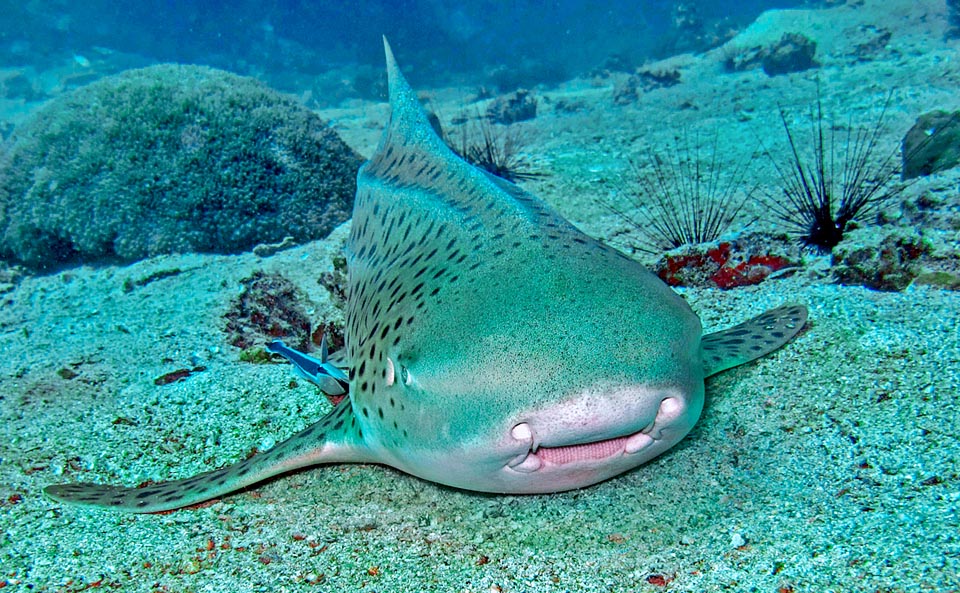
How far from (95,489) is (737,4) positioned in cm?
4165

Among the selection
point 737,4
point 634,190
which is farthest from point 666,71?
point 737,4

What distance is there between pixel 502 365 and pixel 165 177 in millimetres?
7671

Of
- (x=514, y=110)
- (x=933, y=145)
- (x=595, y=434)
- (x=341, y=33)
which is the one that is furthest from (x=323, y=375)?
(x=341, y=33)

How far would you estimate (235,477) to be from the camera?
269 centimetres

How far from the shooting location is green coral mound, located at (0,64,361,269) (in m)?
7.61

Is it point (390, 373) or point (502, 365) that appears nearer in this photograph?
point (502, 365)

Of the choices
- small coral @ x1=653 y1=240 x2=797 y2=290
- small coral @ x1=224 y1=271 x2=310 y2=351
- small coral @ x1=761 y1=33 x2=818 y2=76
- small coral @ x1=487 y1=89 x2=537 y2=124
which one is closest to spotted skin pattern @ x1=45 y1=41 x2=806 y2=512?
small coral @ x1=653 y1=240 x2=797 y2=290

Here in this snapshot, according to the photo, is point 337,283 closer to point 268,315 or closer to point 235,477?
point 268,315

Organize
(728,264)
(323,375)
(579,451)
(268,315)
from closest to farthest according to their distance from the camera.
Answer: (579,451)
(323,375)
(728,264)
(268,315)

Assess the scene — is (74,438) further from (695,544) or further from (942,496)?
(942,496)

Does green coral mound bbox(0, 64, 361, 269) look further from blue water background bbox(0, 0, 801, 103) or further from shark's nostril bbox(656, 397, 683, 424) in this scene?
blue water background bbox(0, 0, 801, 103)

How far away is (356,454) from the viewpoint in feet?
8.85

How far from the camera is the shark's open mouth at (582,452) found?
1907 mm

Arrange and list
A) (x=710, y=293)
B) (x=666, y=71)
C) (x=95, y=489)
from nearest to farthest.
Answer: (x=95, y=489)
(x=710, y=293)
(x=666, y=71)
